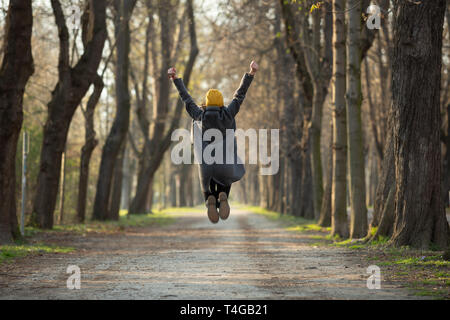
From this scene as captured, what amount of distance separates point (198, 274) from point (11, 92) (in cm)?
706

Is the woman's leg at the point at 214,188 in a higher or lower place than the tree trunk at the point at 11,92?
lower

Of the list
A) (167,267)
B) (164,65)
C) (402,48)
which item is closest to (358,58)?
(402,48)

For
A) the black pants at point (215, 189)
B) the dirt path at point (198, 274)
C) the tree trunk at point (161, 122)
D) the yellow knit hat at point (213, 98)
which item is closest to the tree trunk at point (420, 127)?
the dirt path at point (198, 274)

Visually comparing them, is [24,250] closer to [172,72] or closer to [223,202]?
[223,202]

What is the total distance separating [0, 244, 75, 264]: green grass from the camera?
12.5 meters

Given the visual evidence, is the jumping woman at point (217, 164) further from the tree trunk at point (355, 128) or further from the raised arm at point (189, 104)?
the tree trunk at point (355, 128)

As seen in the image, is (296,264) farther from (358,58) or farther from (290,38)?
(290,38)

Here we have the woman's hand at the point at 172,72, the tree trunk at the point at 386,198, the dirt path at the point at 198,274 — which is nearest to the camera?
the dirt path at the point at 198,274

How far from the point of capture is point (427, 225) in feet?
40.6

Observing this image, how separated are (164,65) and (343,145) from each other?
1674cm

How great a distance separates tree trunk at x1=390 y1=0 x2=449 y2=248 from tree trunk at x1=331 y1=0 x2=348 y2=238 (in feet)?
17.7

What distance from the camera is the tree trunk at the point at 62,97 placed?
19156mm

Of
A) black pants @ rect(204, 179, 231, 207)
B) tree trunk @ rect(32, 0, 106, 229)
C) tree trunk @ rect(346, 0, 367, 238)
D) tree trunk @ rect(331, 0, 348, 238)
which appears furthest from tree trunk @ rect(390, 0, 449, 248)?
tree trunk @ rect(32, 0, 106, 229)

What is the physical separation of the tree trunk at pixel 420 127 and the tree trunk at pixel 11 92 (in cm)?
794
